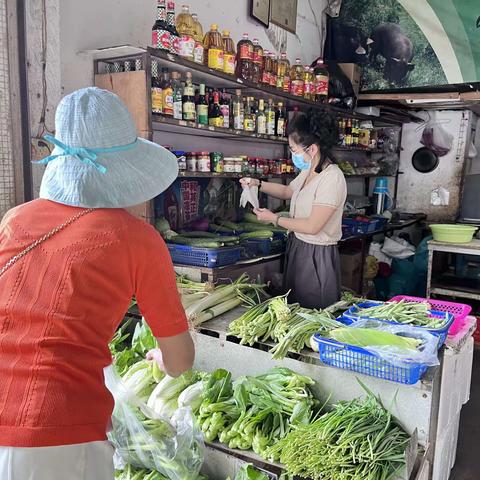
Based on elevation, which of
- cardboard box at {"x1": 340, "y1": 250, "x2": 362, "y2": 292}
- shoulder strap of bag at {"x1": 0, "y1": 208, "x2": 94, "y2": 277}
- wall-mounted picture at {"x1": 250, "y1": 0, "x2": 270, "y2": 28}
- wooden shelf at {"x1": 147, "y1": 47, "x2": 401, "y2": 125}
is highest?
wall-mounted picture at {"x1": 250, "y1": 0, "x2": 270, "y2": 28}

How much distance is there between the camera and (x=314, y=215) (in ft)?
8.98

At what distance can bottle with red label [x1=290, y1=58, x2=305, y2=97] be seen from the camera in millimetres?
4246

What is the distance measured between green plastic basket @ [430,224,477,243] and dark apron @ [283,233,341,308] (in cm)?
214

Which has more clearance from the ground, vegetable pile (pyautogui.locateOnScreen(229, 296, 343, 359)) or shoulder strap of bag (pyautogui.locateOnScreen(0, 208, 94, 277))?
shoulder strap of bag (pyautogui.locateOnScreen(0, 208, 94, 277))

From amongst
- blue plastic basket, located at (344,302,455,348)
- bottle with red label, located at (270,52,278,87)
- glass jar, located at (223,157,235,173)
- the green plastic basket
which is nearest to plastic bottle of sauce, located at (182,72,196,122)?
glass jar, located at (223,157,235,173)

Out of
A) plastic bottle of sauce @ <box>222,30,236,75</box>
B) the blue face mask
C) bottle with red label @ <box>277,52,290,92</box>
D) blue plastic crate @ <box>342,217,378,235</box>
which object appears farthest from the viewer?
blue plastic crate @ <box>342,217,378,235</box>

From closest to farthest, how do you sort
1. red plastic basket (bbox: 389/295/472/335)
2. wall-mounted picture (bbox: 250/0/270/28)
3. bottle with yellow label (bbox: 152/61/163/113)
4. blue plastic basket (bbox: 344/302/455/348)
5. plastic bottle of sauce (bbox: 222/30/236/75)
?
blue plastic basket (bbox: 344/302/455/348) → red plastic basket (bbox: 389/295/472/335) → bottle with yellow label (bbox: 152/61/163/113) → plastic bottle of sauce (bbox: 222/30/236/75) → wall-mounted picture (bbox: 250/0/270/28)

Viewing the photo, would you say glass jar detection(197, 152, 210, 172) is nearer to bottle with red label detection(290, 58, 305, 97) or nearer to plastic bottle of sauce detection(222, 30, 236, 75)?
plastic bottle of sauce detection(222, 30, 236, 75)

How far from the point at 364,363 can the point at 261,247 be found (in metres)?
1.63

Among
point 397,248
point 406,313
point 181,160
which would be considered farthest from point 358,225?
point 406,313

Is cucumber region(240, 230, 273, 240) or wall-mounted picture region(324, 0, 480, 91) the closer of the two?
cucumber region(240, 230, 273, 240)

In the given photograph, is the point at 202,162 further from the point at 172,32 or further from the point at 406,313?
the point at 406,313

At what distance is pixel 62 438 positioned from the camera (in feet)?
3.41

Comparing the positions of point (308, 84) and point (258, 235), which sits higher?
point (308, 84)
